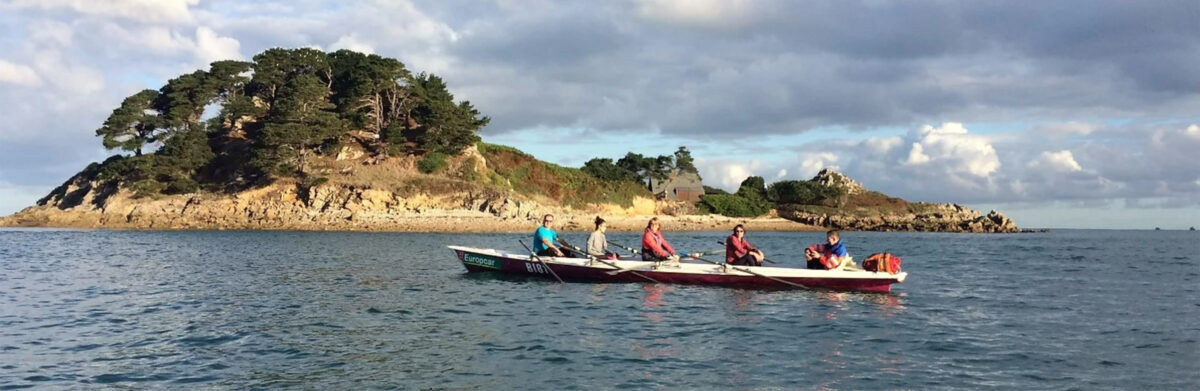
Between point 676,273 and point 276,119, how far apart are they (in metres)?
48.8

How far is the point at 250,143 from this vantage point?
66.7m

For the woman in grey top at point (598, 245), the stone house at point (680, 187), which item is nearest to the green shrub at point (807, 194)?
the stone house at point (680, 187)

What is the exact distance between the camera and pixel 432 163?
6444 centimetres

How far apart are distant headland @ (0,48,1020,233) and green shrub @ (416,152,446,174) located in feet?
0.27

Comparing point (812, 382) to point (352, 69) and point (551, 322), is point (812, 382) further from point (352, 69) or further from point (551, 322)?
point (352, 69)

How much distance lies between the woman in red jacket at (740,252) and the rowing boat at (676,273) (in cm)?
37

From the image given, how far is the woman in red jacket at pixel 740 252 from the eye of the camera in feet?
65.2

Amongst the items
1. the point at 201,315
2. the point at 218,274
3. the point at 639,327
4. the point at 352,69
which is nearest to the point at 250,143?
the point at 352,69

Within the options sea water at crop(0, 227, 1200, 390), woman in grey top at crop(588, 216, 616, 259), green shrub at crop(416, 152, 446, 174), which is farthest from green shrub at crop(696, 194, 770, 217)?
woman in grey top at crop(588, 216, 616, 259)

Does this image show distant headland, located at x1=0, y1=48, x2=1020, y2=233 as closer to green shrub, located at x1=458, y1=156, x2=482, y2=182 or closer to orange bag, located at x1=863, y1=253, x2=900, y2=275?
green shrub, located at x1=458, y1=156, x2=482, y2=182

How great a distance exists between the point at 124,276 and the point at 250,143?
1908 inches

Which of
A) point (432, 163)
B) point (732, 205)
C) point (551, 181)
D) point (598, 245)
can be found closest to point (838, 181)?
point (732, 205)

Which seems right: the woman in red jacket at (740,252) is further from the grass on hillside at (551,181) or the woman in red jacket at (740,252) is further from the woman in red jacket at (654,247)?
the grass on hillside at (551,181)

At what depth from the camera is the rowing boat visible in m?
18.7
